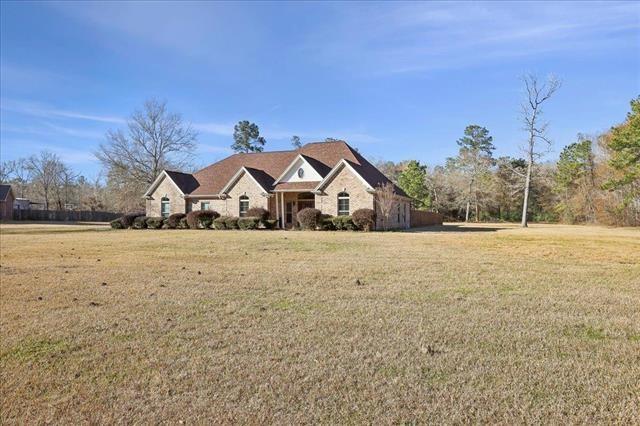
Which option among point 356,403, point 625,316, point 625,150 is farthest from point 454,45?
point 625,150

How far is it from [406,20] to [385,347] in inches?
511

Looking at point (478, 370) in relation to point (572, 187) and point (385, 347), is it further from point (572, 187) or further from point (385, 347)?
point (572, 187)

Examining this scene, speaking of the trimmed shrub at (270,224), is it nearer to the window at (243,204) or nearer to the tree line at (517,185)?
the window at (243,204)

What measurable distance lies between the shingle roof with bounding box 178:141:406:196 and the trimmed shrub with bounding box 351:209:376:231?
3975 mm

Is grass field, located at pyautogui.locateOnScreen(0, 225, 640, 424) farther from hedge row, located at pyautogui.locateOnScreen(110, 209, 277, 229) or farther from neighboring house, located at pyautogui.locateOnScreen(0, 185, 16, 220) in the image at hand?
neighboring house, located at pyautogui.locateOnScreen(0, 185, 16, 220)

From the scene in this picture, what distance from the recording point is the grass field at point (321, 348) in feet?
10.7

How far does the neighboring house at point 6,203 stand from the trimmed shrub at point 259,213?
40.8 meters

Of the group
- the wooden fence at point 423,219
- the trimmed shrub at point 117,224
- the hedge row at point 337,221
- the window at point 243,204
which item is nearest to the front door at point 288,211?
the window at point 243,204

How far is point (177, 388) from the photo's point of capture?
3.59 meters

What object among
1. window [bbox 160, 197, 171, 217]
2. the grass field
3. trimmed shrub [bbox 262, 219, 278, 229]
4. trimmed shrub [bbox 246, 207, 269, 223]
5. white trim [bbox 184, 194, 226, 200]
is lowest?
the grass field

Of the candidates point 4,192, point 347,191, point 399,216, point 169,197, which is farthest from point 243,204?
point 4,192

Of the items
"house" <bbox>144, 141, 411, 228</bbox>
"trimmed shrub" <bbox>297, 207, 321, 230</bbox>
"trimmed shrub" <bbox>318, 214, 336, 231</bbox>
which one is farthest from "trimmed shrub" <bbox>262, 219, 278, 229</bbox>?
"trimmed shrub" <bbox>318, 214, 336, 231</bbox>

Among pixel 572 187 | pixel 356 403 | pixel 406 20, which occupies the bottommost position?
pixel 356 403

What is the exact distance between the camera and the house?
29.3 meters
